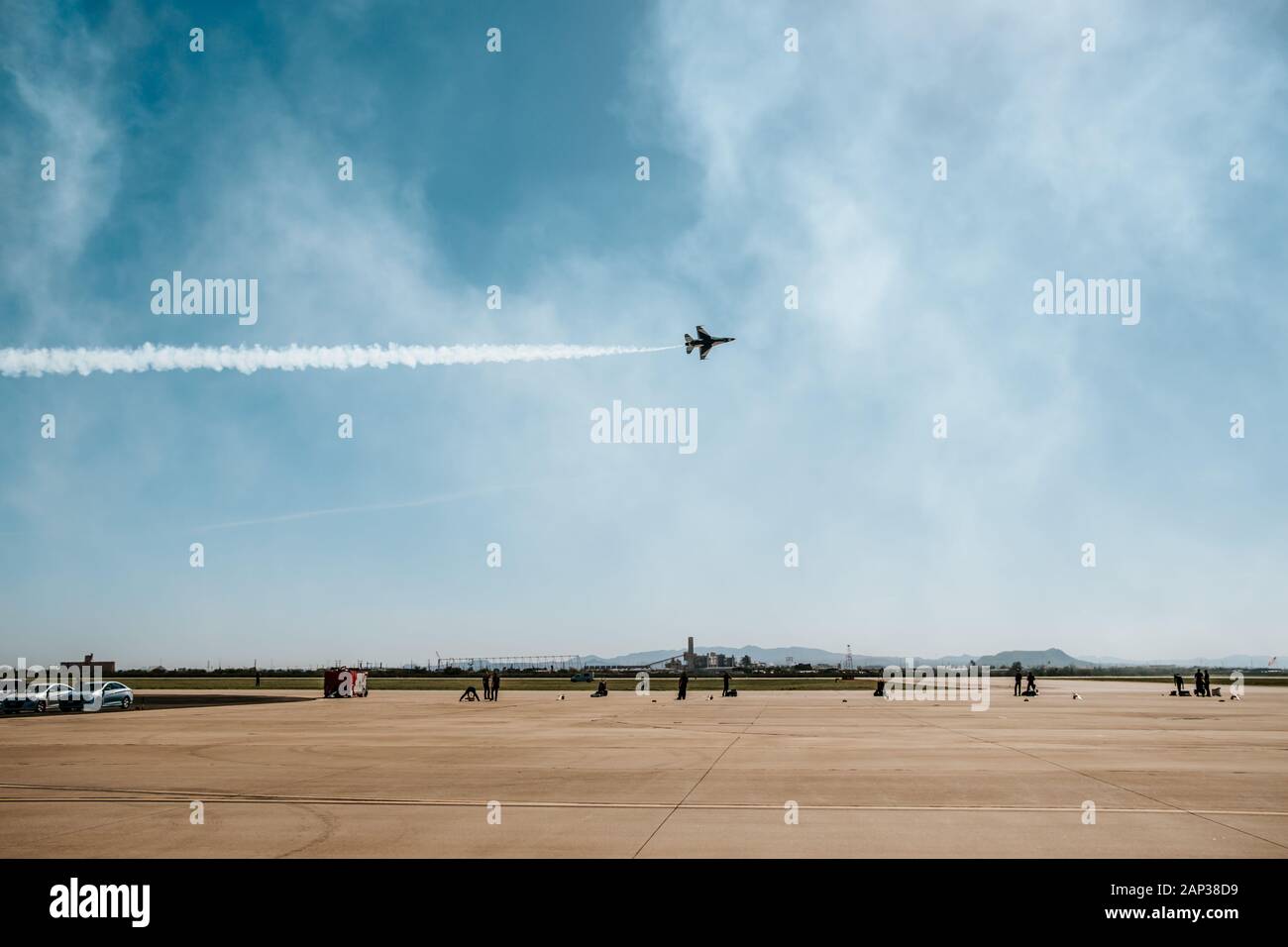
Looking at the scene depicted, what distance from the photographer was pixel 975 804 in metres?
12.4

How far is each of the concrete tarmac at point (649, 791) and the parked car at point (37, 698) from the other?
42.7 feet

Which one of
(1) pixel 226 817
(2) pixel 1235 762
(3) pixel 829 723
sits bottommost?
(3) pixel 829 723

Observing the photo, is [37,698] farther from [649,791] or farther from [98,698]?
[649,791]

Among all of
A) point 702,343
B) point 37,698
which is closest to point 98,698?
point 37,698

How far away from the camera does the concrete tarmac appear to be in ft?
32.3

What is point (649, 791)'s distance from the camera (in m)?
13.7

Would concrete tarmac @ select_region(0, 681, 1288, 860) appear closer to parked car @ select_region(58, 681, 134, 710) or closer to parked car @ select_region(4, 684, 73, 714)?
parked car @ select_region(4, 684, 73, 714)

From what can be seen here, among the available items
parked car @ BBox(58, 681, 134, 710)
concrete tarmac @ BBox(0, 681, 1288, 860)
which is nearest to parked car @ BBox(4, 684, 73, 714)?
parked car @ BBox(58, 681, 134, 710)

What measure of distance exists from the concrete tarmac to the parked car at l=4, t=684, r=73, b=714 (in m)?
13.0

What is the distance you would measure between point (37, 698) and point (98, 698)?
2591 mm
